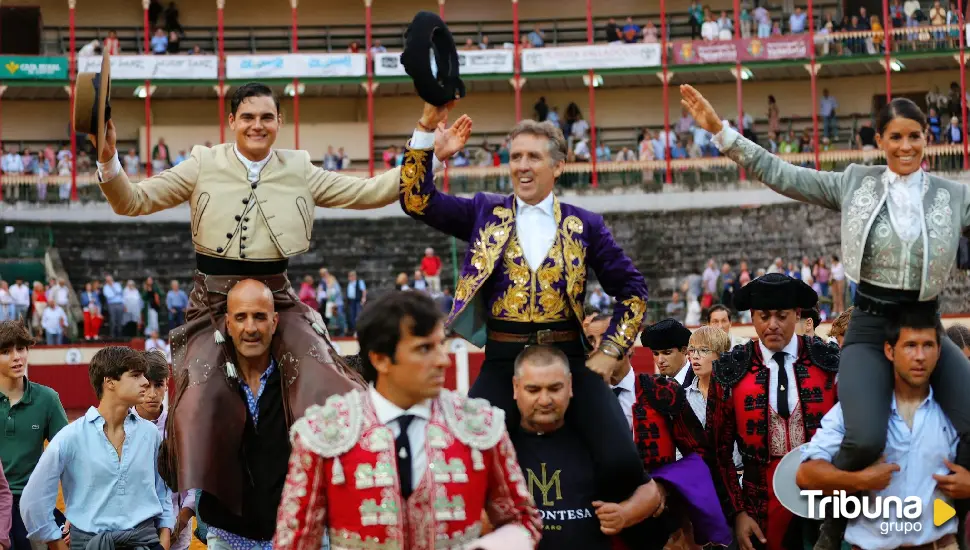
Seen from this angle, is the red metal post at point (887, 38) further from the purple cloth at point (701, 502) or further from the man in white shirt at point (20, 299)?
the purple cloth at point (701, 502)

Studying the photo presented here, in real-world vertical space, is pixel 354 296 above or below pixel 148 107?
below

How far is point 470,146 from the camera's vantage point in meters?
35.9

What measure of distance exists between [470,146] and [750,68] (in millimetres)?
7373

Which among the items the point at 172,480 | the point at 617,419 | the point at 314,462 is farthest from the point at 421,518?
the point at 172,480

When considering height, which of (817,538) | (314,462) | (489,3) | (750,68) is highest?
(489,3)

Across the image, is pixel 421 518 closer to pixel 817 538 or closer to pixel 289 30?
pixel 817 538

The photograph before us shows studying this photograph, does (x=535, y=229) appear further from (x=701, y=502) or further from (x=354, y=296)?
(x=354, y=296)

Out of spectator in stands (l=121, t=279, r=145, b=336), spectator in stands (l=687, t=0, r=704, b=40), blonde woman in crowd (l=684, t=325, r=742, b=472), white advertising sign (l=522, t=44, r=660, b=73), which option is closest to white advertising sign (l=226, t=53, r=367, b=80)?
white advertising sign (l=522, t=44, r=660, b=73)

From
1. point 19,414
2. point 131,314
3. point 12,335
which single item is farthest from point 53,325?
point 12,335

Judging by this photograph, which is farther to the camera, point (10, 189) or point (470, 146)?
point (470, 146)

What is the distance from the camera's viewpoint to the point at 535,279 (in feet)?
18.0

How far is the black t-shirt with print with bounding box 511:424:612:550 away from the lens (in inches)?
214

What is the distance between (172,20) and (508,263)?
31.7 metres

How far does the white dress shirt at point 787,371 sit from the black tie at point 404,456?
9.79 feet
